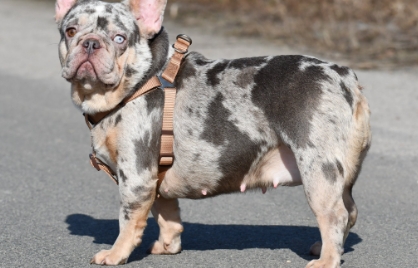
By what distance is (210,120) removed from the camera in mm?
5250

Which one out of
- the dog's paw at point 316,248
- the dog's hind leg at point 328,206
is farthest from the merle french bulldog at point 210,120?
the dog's paw at point 316,248

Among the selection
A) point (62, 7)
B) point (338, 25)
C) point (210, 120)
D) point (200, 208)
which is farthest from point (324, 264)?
point (338, 25)

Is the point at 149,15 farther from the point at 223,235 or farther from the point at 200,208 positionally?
the point at 200,208

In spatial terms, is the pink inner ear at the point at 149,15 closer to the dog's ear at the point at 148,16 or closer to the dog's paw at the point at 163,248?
the dog's ear at the point at 148,16

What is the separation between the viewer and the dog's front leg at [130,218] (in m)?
5.27

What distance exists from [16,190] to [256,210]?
2200 mm

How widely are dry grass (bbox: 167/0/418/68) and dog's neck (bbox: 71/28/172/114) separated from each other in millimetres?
7215

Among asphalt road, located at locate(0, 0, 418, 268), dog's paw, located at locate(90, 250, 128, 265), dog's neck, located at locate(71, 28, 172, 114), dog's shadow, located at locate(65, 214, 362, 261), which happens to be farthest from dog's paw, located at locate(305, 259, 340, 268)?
dog's neck, located at locate(71, 28, 172, 114)

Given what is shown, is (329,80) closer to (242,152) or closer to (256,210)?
(242,152)

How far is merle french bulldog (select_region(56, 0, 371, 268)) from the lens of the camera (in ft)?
16.5

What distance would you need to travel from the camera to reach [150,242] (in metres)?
6.07

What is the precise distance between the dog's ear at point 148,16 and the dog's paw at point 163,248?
147 cm

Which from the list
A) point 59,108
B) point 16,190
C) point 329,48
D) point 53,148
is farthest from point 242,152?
point 329,48

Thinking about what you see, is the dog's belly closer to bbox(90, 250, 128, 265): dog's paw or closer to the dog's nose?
bbox(90, 250, 128, 265): dog's paw
